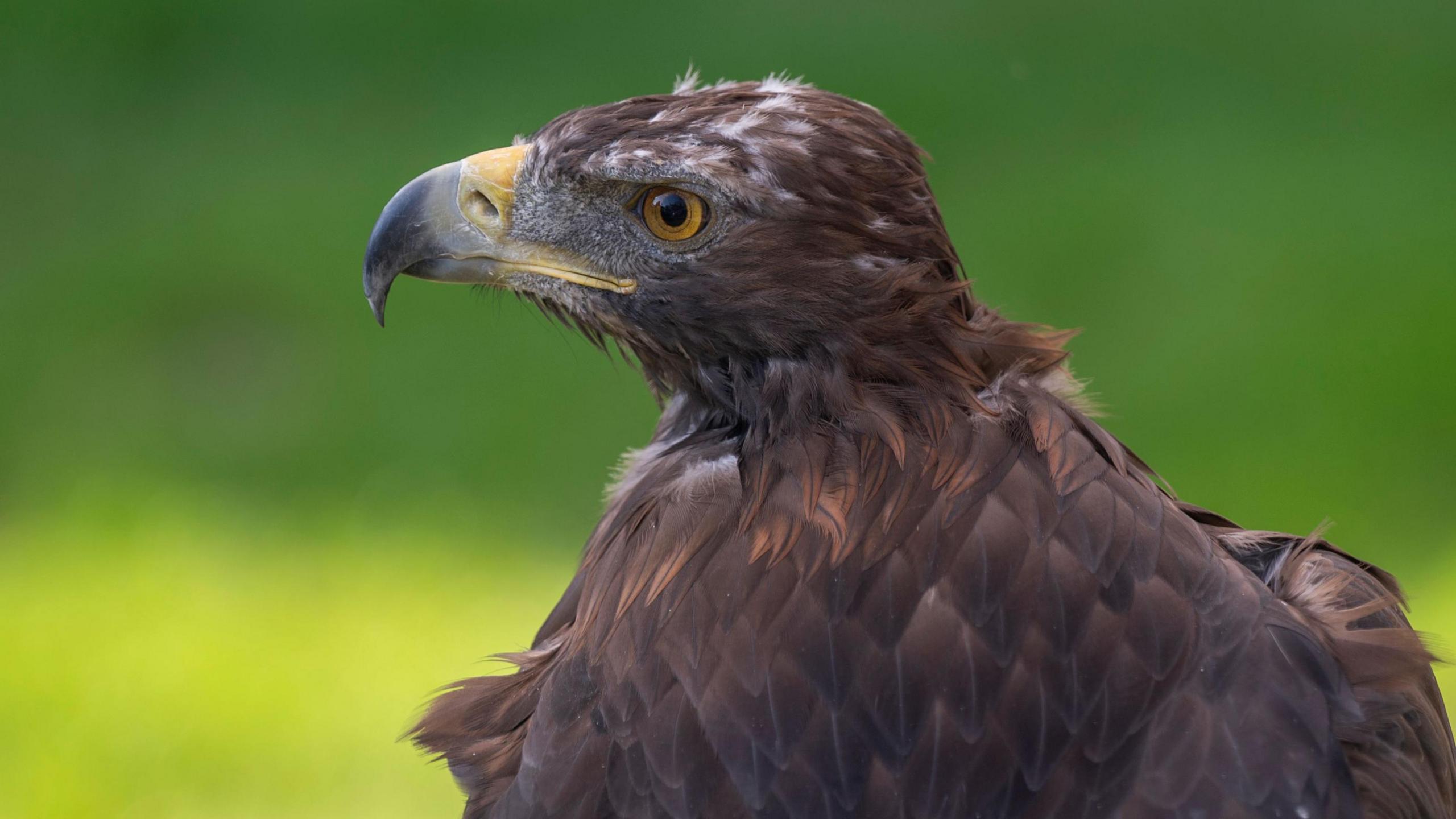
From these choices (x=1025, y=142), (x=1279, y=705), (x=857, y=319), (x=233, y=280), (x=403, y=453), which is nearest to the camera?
(x=1279, y=705)

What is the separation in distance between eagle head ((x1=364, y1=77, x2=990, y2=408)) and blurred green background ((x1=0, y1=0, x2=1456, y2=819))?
2187mm

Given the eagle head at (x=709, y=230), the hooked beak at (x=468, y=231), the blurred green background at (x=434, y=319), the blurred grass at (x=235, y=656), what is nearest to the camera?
the eagle head at (x=709, y=230)

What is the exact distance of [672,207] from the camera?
193 cm

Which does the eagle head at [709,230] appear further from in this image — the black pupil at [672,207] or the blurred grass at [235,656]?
the blurred grass at [235,656]

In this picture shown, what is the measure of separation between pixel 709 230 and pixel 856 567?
461 millimetres

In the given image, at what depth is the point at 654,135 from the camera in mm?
1904

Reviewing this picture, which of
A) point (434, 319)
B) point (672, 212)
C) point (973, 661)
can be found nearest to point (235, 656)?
point (434, 319)

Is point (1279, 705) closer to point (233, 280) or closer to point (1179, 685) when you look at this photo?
point (1179, 685)

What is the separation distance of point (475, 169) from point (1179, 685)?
3.64 feet

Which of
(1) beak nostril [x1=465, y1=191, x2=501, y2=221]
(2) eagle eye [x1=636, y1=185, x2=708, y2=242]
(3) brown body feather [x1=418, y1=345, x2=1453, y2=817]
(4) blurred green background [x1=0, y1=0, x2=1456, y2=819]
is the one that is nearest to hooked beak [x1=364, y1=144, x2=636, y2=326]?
(1) beak nostril [x1=465, y1=191, x2=501, y2=221]

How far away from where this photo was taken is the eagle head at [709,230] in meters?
1.88

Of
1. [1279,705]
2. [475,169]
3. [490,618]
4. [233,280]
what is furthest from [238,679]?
[1279,705]

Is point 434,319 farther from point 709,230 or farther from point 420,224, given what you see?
point 709,230

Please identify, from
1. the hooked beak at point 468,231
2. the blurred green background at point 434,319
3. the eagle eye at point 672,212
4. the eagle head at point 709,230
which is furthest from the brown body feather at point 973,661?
the blurred green background at point 434,319
